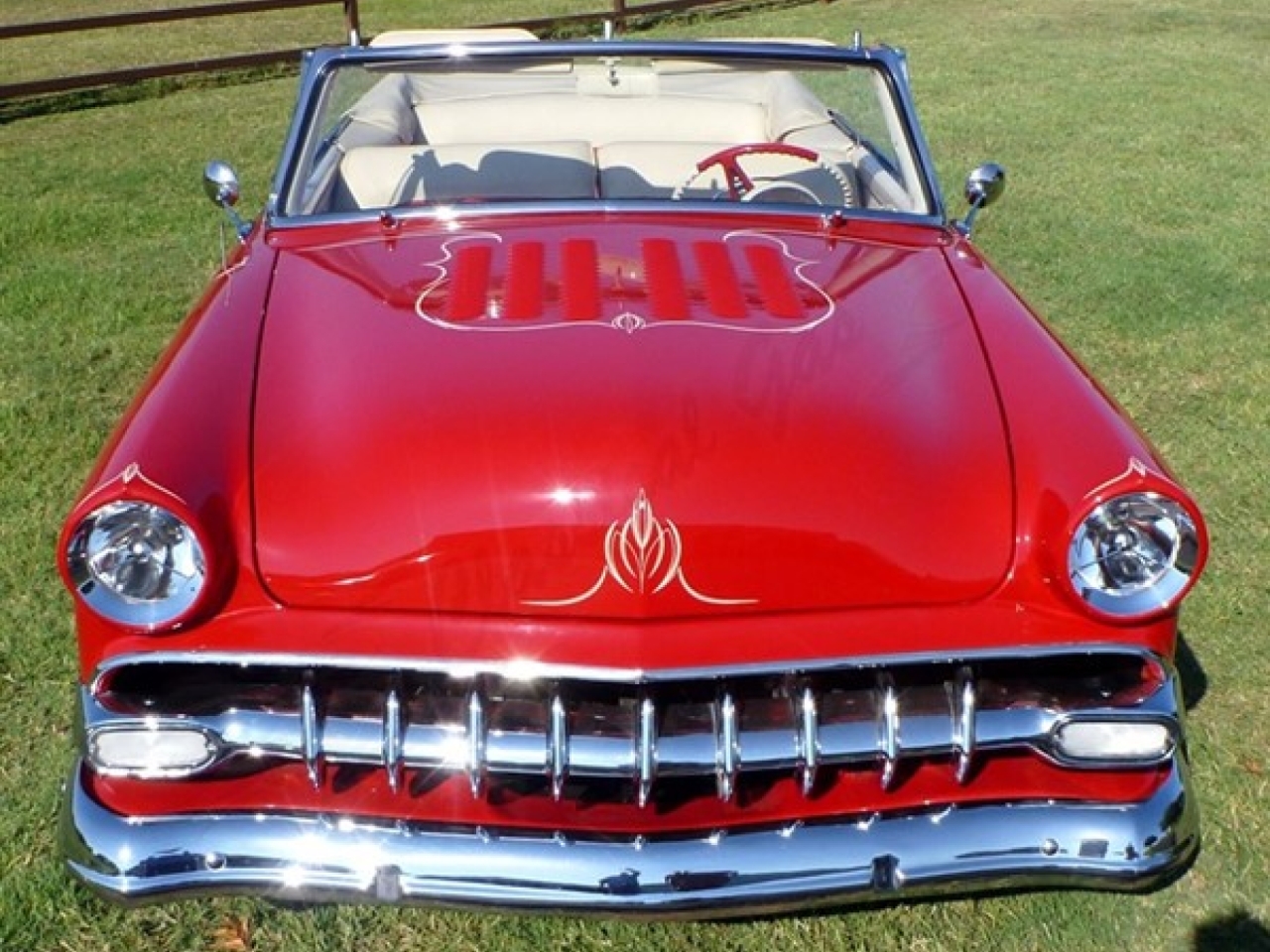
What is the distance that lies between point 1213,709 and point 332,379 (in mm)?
2108

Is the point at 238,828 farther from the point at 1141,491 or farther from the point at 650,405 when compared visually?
the point at 1141,491

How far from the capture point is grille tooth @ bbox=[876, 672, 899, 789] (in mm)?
2051

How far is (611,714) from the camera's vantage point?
2.09 m

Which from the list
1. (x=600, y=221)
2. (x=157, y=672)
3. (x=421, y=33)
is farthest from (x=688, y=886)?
(x=421, y=33)

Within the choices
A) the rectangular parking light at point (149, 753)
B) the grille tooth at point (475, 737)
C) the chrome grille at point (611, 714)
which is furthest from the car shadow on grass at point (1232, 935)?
the rectangular parking light at point (149, 753)

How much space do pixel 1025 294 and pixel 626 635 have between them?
412 cm

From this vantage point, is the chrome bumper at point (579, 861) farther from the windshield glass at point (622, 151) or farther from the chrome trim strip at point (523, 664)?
the windshield glass at point (622, 151)

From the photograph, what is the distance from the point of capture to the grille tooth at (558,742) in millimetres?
2008

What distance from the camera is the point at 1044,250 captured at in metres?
6.22

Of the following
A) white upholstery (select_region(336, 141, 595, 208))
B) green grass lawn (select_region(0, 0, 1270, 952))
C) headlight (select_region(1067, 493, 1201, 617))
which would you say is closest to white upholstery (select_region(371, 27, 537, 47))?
white upholstery (select_region(336, 141, 595, 208))

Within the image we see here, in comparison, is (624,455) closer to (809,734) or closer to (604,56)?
(809,734)

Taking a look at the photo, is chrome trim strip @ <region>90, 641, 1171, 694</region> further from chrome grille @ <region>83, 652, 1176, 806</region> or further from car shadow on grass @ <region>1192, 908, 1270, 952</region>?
car shadow on grass @ <region>1192, 908, 1270, 952</region>

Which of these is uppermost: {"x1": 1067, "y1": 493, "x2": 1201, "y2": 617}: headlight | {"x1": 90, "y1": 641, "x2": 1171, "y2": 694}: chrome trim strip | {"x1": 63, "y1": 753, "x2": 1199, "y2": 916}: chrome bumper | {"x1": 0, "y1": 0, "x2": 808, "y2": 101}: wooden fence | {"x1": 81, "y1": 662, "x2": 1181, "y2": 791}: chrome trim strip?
{"x1": 1067, "y1": 493, "x2": 1201, "y2": 617}: headlight

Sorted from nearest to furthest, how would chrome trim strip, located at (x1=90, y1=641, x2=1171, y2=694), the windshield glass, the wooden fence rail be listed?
1. chrome trim strip, located at (x1=90, y1=641, x2=1171, y2=694)
2. the windshield glass
3. the wooden fence rail
